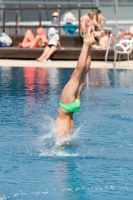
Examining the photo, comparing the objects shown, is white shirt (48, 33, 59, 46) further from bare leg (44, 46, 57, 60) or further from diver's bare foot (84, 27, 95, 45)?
diver's bare foot (84, 27, 95, 45)

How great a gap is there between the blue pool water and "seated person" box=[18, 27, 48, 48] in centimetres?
803

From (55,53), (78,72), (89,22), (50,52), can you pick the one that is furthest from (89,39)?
(89,22)

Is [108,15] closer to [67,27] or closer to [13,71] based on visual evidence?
[67,27]

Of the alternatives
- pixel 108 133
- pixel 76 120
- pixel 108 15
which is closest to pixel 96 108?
pixel 76 120

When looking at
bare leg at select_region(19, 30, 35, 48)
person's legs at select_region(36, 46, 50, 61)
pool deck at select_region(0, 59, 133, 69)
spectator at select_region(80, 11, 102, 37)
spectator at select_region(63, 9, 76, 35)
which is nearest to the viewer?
pool deck at select_region(0, 59, 133, 69)

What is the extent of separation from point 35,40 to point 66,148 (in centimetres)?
1443

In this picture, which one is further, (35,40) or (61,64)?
(35,40)

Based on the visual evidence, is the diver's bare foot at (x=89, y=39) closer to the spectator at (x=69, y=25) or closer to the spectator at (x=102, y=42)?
the spectator at (x=102, y=42)

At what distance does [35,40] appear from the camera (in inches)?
854

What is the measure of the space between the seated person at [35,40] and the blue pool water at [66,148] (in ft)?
26.4

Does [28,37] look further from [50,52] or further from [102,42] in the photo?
[102,42]

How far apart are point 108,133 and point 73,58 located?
39.9ft

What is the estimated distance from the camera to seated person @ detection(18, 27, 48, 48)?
21.5 metres

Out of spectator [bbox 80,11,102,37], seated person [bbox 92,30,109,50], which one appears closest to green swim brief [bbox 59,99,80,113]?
seated person [bbox 92,30,109,50]
